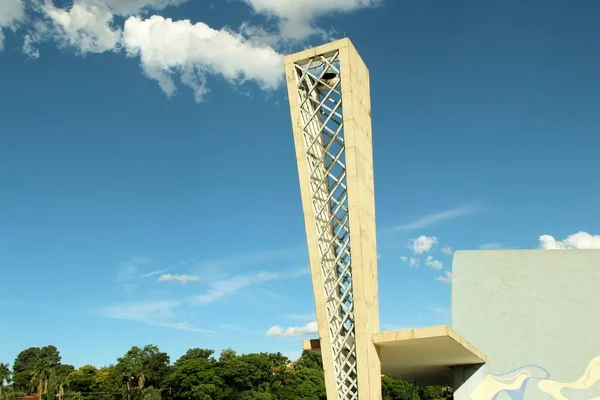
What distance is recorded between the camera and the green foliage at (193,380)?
64375 mm

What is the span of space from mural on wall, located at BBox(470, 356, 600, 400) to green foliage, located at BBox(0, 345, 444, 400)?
131 ft

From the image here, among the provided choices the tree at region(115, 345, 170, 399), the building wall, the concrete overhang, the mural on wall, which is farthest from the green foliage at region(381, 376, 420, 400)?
the mural on wall

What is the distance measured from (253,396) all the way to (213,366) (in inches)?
369

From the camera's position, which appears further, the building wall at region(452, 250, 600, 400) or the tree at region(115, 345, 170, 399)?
the tree at region(115, 345, 170, 399)

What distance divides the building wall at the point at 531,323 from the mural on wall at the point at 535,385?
3cm

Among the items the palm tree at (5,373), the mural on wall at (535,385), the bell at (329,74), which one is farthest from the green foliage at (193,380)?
the bell at (329,74)

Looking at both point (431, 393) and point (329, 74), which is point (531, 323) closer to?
point (329, 74)

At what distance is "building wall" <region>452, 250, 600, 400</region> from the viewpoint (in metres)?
19.7

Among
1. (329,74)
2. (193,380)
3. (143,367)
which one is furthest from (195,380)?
(329,74)

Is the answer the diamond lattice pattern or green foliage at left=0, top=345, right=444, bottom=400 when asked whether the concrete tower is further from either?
green foliage at left=0, top=345, right=444, bottom=400

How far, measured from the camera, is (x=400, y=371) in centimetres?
2728

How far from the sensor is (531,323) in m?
20.5

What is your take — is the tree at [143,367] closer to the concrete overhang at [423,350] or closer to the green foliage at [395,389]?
the green foliage at [395,389]

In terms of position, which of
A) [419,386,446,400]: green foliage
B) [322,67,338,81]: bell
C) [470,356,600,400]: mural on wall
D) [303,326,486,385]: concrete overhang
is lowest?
[419,386,446,400]: green foliage
